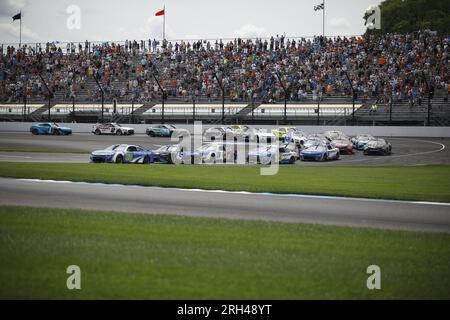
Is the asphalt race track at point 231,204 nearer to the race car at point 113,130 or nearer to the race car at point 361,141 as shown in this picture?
the race car at point 361,141

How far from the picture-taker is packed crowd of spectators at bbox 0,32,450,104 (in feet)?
151

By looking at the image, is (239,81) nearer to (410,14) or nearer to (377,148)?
(377,148)

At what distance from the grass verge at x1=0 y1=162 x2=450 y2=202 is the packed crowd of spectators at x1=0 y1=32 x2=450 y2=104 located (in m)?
22.5

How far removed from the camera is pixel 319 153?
30.3 m

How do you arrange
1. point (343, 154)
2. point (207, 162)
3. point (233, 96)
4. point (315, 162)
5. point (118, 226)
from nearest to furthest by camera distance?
1. point (118, 226)
2. point (207, 162)
3. point (315, 162)
4. point (343, 154)
5. point (233, 96)

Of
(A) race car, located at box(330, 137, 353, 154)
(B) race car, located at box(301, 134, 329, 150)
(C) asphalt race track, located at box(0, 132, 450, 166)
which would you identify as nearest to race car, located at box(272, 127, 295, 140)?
(B) race car, located at box(301, 134, 329, 150)

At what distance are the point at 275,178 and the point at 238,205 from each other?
22.9ft

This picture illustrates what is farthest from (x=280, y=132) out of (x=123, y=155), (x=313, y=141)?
(x=123, y=155)
